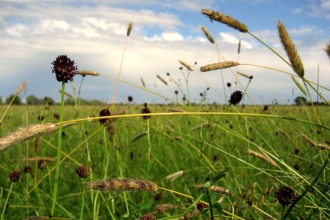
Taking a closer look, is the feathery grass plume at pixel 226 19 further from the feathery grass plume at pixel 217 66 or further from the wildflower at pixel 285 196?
the wildflower at pixel 285 196

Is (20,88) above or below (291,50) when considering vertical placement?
below

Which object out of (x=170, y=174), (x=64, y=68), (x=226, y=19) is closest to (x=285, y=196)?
(x=226, y=19)

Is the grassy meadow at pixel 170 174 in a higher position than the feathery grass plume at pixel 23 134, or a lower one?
lower

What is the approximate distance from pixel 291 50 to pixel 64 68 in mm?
729

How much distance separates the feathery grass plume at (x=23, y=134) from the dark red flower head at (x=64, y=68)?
28 cm

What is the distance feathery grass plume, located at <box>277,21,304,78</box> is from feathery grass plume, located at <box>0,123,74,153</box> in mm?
670

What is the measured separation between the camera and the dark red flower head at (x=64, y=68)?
4.51 ft

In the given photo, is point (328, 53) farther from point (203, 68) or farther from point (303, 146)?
point (303, 146)

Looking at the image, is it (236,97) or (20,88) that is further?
(20,88)

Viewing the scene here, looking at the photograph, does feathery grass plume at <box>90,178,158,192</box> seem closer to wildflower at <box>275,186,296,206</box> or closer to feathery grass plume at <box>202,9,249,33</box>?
wildflower at <box>275,186,296,206</box>

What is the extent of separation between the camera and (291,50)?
1.13 meters

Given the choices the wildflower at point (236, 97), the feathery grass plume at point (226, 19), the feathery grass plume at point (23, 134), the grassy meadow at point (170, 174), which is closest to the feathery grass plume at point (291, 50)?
the grassy meadow at point (170, 174)

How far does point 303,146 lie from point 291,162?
0.70m

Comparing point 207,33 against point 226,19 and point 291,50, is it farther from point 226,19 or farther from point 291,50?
point 291,50
